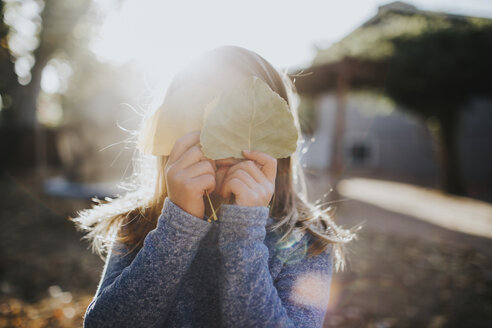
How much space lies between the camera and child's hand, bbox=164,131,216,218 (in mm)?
1108

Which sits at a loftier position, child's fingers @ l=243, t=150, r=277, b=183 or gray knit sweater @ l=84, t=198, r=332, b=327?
child's fingers @ l=243, t=150, r=277, b=183

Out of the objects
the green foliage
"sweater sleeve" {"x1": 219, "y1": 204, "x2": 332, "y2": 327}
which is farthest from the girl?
the green foliage

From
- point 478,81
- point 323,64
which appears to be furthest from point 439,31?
point 323,64

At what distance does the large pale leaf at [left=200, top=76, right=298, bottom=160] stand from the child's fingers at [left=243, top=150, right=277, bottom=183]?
2cm

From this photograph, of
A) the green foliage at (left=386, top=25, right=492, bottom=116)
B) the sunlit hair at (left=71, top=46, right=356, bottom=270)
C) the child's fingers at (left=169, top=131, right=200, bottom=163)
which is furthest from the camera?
the green foliage at (left=386, top=25, right=492, bottom=116)

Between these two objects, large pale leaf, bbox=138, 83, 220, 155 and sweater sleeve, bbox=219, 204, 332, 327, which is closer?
sweater sleeve, bbox=219, 204, 332, 327

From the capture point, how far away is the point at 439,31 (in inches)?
395

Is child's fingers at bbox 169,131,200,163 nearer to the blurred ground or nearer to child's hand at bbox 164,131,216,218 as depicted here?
child's hand at bbox 164,131,216,218

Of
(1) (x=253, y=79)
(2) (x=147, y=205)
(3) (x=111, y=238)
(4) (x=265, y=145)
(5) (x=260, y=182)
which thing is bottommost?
(3) (x=111, y=238)

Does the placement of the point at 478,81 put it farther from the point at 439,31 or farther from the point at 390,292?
the point at 390,292

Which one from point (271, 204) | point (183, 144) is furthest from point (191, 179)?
point (271, 204)

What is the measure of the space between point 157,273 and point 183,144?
Answer: 0.47 metres

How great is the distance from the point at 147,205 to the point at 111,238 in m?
0.22

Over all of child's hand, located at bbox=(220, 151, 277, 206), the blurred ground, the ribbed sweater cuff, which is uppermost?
child's hand, located at bbox=(220, 151, 277, 206)
